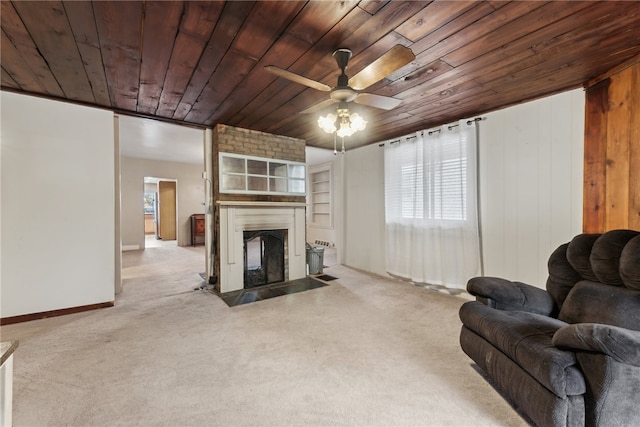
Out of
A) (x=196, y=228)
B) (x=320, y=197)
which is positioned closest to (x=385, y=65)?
(x=320, y=197)

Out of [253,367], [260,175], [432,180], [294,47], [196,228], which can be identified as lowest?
[253,367]

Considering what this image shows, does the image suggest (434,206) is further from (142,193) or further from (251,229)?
(142,193)

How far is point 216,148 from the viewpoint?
3.83 m

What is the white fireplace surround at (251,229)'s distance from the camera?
373 cm

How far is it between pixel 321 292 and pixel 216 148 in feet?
8.40

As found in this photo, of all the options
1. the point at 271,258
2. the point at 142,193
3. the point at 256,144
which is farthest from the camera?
the point at 142,193

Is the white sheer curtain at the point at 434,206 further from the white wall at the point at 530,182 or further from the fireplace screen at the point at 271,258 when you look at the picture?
the fireplace screen at the point at 271,258

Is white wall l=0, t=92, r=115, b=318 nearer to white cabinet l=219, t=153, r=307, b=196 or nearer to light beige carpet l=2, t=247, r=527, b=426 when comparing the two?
light beige carpet l=2, t=247, r=527, b=426

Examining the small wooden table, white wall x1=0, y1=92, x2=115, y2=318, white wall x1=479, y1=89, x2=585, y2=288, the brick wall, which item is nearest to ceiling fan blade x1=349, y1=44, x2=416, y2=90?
white wall x1=479, y1=89, x2=585, y2=288

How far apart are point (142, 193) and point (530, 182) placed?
839 cm

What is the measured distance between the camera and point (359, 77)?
179 cm

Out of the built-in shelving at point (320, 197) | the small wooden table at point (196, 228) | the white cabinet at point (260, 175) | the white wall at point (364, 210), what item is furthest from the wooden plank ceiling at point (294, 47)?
the small wooden table at point (196, 228)

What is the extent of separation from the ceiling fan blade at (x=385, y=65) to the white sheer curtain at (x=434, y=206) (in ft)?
6.97

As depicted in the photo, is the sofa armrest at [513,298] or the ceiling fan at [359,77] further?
the sofa armrest at [513,298]
